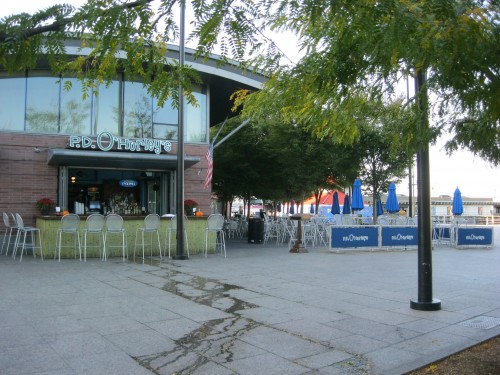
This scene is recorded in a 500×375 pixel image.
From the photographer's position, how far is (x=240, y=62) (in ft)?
13.4

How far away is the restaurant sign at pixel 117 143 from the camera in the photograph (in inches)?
596

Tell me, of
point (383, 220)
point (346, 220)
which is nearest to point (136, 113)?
point (346, 220)

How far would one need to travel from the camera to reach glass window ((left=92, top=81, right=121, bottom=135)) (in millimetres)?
16234

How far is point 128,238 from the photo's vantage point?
13.0m

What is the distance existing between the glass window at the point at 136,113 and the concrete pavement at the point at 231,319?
7175 millimetres

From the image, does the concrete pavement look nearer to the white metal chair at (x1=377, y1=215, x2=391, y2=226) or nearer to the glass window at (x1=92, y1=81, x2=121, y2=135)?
the white metal chair at (x1=377, y1=215, x2=391, y2=226)

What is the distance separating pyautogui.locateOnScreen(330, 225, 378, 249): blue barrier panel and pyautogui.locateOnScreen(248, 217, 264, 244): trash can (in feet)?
14.9

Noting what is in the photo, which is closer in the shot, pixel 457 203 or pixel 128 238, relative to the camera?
pixel 128 238

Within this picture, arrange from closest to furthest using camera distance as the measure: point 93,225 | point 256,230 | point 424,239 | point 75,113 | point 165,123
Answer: point 424,239
point 93,225
point 75,113
point 165,123
point 256,230

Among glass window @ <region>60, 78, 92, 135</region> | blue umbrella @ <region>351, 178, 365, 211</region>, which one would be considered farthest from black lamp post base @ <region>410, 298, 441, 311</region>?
glass window @ <region>60, 78, 92, 135</region>

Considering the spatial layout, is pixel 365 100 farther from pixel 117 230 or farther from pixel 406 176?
pixel 406 176

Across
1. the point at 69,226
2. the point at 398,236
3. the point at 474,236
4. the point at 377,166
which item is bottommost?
the point at 474,236

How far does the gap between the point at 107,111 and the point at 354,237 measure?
373 inches

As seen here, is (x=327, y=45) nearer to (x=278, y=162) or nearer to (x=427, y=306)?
→ (x=427, y=306)
